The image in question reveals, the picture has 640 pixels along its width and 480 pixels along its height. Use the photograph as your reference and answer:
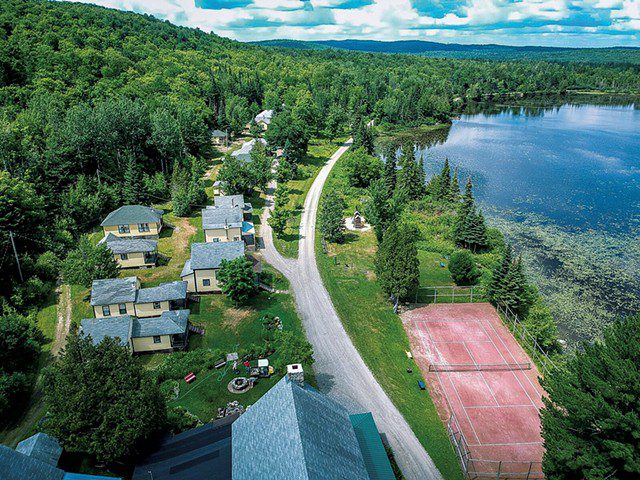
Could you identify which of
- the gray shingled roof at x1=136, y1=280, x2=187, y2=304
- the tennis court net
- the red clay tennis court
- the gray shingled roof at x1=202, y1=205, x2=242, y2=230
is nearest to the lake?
the red clay tennis court

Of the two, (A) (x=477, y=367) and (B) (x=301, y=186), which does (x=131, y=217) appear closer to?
(B) (x=301, y=186)

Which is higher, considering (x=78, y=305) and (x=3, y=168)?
(x=3, y=168)

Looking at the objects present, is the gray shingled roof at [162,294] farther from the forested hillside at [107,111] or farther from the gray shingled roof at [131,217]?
the gray shingled roof at [131,217]

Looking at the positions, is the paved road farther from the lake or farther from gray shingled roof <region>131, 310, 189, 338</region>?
the lake

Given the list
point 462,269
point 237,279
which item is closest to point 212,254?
point 237,279

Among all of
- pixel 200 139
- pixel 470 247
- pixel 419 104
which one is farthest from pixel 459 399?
pixel 419 104

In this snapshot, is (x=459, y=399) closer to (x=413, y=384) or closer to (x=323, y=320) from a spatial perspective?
(x=413, y=384)
